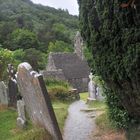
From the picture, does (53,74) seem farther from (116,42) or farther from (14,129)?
(116,42)

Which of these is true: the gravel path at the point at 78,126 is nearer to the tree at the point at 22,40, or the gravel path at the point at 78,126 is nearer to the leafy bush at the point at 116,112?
the leafy bush at the point at 116,112

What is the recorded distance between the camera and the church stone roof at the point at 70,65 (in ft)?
158

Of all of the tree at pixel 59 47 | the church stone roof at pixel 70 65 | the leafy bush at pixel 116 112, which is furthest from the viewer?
the tree at pixel 59 47

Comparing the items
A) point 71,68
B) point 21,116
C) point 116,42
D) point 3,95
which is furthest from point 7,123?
point 71,68

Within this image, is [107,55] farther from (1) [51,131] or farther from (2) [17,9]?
(2) [17,9]

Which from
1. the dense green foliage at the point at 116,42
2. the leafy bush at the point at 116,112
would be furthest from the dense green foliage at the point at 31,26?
the dense green foliage at the point at 116,42

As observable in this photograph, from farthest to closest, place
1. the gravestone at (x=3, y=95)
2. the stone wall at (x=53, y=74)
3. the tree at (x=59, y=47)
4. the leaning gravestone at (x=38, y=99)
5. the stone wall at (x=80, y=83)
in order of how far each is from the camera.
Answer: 1. the tree at (x=59, y=47)
2. the stone wall at (x=80, y=83)
3. the stone wall at (x=53, y=74)
4. the gravestone at (x=3, y=95)
5. the leaning gravestone at (x=38, y=99)

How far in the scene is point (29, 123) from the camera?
1617 centimetres

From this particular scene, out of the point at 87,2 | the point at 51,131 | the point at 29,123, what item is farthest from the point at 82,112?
the point at 87,2

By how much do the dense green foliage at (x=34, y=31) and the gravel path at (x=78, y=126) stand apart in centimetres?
3081

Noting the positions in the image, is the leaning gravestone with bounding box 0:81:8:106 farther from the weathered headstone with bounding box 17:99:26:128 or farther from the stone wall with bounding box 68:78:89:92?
the stone wall with bounding box 68:78:89:92

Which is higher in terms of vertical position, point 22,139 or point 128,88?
point 128,88

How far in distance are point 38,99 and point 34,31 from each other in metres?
71.2

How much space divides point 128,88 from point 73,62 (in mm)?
40069
